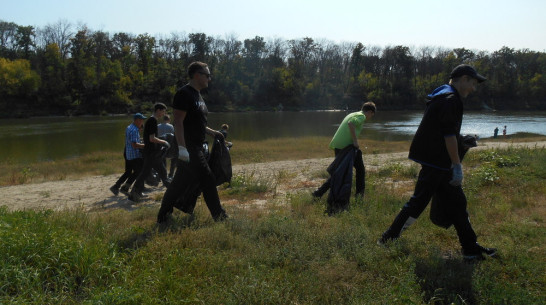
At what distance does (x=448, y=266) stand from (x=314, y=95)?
9244cm

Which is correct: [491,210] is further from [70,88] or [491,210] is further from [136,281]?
[70,88]

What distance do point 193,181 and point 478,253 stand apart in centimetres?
321

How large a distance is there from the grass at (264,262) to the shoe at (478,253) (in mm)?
78

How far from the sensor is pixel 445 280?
317cm

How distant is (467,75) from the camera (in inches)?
145

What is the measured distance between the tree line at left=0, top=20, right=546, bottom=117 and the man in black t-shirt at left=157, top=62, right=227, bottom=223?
66.0m

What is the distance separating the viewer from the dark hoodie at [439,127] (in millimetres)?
3566

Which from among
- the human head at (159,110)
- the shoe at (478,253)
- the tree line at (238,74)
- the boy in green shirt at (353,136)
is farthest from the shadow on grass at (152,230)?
the tree line at (238,74)

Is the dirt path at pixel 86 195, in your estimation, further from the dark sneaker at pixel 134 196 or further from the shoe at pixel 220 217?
the shoe at pixel 220 217

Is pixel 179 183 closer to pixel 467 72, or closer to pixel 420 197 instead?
pixel 420 197

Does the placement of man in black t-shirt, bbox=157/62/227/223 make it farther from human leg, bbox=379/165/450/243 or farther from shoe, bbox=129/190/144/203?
shoe, bbox=129/190/144/203

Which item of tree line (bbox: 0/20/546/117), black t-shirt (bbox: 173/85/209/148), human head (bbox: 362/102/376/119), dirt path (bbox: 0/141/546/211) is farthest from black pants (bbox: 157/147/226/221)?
tree line (bbox: 0/20/546/117)

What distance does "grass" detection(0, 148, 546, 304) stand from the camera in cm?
283

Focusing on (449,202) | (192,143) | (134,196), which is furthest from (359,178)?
(134,196)
